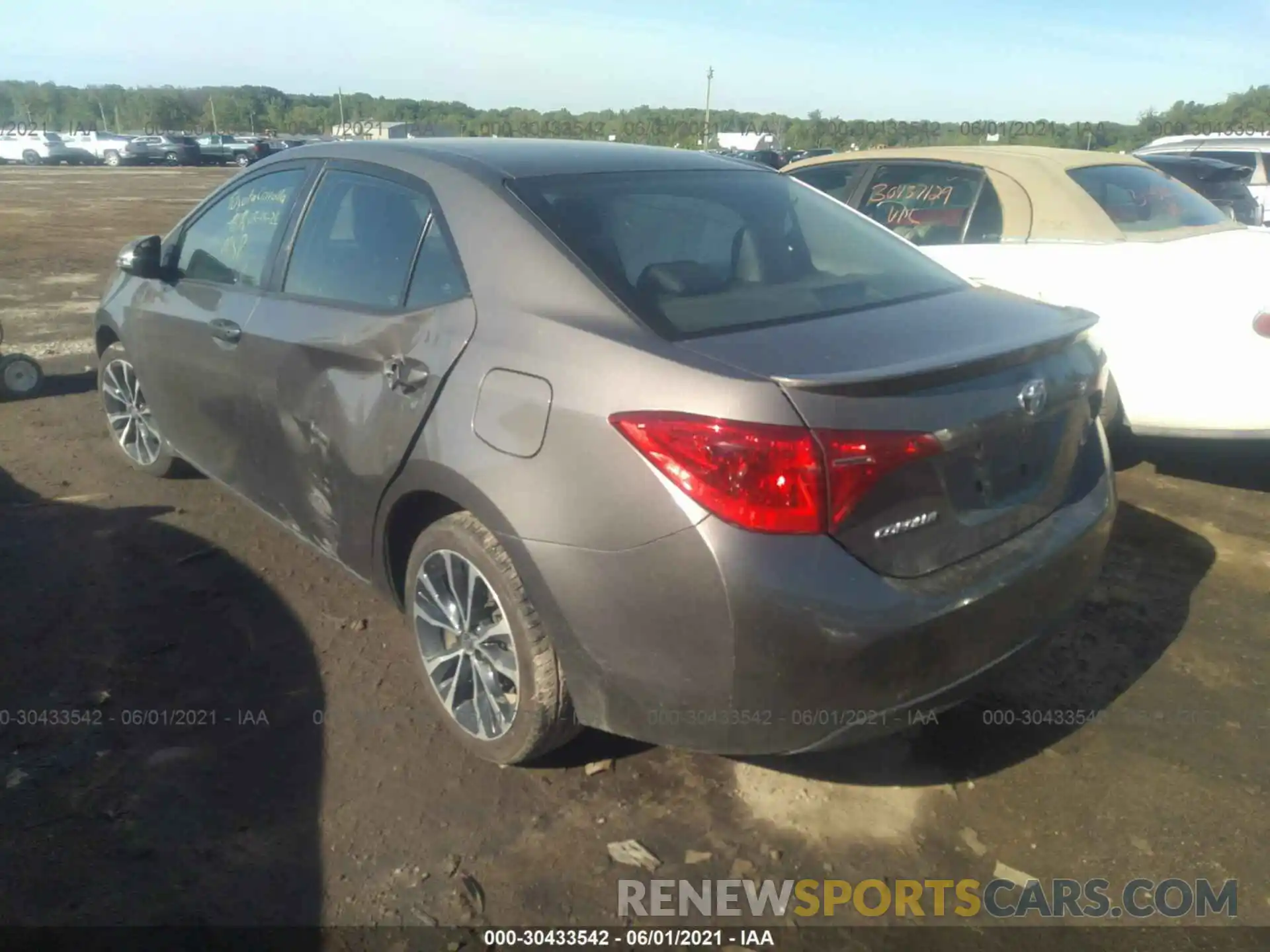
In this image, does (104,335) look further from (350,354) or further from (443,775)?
(443,775)

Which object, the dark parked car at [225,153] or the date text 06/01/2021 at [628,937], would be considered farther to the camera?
the dark parked car at [225,153]

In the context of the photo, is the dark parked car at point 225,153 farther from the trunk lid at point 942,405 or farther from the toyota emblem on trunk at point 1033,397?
the toyota emblem on trunk at point 1033,397

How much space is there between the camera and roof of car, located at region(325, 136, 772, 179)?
121 inches

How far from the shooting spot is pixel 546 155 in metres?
3.25

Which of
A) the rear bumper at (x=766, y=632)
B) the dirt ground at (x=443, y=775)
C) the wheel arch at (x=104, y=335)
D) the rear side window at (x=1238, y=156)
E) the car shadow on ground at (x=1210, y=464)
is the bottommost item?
the dirt ground at (x=443, y=775)

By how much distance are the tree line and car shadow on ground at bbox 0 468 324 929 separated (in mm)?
16726

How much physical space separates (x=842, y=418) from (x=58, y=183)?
35704mm

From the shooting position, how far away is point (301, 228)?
3566 mm

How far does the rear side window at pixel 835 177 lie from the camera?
6312 millimetres

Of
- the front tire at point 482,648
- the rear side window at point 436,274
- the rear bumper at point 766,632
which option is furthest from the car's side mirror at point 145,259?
the rear bumper at point 766,632

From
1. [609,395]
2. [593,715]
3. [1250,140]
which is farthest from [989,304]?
[1250,140]

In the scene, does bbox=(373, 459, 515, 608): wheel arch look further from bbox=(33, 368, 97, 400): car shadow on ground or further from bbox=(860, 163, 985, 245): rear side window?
bbox=(33, 368, 97, 400): car shadow on ground

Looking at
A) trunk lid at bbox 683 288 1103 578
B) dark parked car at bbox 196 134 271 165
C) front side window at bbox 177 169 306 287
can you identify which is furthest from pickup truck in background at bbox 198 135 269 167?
trunk lid at bbox 683 288 1103 578

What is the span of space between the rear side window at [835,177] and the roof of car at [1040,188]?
253 mm
